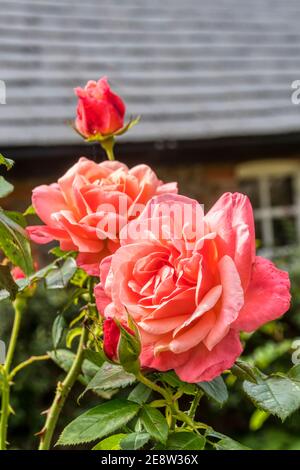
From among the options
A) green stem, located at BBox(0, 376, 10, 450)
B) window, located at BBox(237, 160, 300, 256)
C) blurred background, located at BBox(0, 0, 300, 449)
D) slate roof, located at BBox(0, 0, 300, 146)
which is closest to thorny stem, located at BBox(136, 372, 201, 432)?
green stem, located at BBox(0, 376, 10, 450)

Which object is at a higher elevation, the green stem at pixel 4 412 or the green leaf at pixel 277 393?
the green leaf at pixel 277 393

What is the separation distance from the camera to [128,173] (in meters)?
0.88

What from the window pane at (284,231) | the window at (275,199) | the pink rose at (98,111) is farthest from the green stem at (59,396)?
the window pane at (284,231)

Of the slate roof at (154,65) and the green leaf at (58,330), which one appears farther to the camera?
the slate roof at (154,65)

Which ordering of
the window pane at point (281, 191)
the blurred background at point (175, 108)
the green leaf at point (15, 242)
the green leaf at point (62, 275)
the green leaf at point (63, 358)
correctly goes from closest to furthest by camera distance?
the green leaf at point (15, 242) → the green leaf at point (62, 275) → the green leaf at point (63, 358) → the blurred background at point (175, 108) → the window pane at point (281, 191)

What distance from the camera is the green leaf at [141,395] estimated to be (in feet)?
2.31

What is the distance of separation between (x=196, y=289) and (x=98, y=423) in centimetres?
15

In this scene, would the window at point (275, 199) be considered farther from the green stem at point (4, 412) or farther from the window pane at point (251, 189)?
the green stem at point (4, 412)

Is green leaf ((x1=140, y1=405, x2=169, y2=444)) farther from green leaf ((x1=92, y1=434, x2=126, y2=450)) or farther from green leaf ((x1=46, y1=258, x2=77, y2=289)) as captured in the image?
green leaf ((x1=46, y1=258, x2=77, y2=289))

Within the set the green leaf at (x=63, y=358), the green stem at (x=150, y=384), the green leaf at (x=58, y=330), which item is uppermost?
the green stem at (x=150, y=384)

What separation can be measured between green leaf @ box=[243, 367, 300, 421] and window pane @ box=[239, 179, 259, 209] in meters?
4.91

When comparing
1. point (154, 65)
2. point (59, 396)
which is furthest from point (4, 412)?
point (154, 65)

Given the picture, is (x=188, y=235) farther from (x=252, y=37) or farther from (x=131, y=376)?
(x=252, y=37)

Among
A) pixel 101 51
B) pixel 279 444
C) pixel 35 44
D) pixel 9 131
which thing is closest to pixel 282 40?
pixel 101 51
